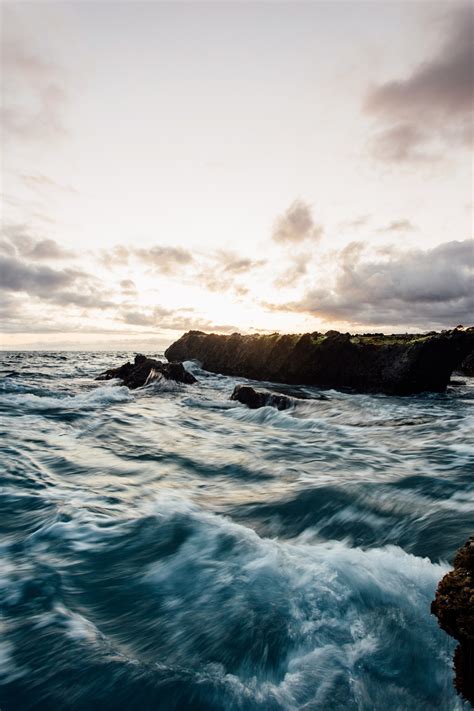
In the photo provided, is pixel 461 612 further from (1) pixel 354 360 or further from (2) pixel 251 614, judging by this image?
(1) pixel 354 360

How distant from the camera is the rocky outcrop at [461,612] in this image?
2466 millimetres

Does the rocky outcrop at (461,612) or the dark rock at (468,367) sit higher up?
the rocky outcrop at (461,612)

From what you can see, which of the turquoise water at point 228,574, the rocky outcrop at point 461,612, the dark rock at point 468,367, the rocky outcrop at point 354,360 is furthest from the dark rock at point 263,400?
the dark rock at point 468,367

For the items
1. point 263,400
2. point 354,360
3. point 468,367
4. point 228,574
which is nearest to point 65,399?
point 263,400

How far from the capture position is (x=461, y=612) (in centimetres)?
248

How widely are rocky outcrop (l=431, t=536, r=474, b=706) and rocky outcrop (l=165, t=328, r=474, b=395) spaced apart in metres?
21.2

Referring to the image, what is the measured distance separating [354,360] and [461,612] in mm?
Result: 24479

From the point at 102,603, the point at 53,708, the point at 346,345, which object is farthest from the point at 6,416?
the point at 346,345

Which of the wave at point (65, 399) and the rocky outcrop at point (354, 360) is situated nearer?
the wave at point (65, 399)

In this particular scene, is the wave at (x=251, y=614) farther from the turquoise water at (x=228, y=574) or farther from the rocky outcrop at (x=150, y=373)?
the rocky outcrop at (x=150, y=373)

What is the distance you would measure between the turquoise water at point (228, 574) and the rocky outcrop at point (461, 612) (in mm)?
420

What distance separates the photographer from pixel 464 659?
8.52 feet

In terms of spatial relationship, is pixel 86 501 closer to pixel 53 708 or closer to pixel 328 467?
pixel 53 708

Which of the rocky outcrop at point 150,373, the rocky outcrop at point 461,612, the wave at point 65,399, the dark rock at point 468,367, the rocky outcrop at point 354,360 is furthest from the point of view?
the dark rock at point 468,367
